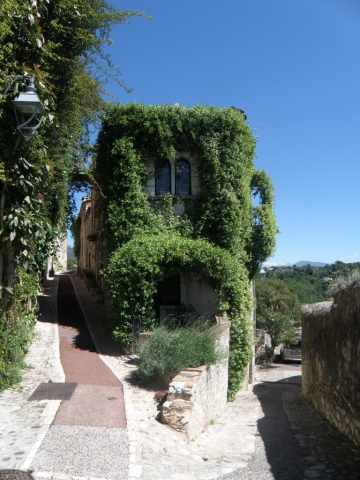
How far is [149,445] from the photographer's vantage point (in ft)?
21.9

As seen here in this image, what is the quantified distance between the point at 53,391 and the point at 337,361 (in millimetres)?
5618

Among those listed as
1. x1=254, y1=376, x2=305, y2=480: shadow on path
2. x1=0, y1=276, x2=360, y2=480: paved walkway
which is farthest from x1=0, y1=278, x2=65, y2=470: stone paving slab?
x1=254, y1=376, x2=305, y2=480: shadow on path

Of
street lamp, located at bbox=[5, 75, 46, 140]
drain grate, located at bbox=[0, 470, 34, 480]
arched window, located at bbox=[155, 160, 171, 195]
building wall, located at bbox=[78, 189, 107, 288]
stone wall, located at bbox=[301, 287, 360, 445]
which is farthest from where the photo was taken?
building wall, located at bbox=[78, 189, 107, 288]

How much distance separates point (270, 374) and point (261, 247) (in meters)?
11.7

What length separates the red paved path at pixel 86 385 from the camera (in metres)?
7.32

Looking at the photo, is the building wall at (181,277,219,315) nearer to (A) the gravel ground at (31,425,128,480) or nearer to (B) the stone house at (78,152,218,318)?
(B) the stone house at (78,152,218,318)

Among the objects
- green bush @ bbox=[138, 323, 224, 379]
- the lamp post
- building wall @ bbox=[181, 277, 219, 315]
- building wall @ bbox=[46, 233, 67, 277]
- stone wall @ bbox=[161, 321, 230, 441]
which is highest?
the lamp post

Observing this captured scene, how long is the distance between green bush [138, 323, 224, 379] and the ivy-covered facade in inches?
137

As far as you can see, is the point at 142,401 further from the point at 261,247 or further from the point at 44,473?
the point at 261,247

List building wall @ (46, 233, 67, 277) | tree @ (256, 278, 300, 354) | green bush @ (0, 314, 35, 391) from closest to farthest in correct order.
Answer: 1. green bush @ (0, 314, 35, 391)
2. building wall @ (46, 233, 67, 277)
3. tree @ (256, 278, 300, 354)

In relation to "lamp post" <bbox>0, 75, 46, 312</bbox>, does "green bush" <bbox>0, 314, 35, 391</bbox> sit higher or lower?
lower

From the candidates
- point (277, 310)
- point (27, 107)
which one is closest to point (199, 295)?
point (27, 107)

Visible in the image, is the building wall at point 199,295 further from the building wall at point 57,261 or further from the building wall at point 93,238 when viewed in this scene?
the building wall at point 57,261

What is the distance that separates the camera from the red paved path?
7.32 m
